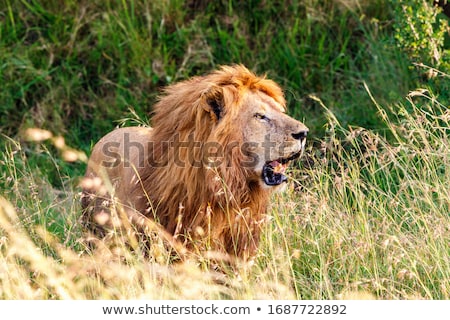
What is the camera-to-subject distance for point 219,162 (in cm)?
483

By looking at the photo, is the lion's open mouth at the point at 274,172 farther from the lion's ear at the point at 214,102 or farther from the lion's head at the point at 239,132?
the lion's ear at the point at 214,102

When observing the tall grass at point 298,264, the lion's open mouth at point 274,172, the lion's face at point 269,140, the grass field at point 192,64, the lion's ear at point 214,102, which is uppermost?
the lion's ear at point 214,102

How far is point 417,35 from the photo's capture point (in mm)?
6316

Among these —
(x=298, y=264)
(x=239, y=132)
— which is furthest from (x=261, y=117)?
(x=298, y=264)

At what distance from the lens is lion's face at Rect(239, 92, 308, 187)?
15.8ft

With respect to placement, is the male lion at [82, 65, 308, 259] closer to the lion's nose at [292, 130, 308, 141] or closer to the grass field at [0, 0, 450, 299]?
the lion's nose at [292, 130, 308, 141]

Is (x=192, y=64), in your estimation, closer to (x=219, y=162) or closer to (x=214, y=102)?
(x=214, y=102)

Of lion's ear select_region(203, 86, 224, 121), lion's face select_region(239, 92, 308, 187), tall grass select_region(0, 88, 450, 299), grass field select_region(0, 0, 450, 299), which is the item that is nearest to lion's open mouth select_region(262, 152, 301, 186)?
lion's face select_region(239, 92, 308, 187)

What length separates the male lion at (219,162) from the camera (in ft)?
15.9

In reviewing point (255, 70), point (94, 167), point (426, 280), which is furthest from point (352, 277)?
point (255, 70)

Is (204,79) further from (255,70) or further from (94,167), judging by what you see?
(255,70)

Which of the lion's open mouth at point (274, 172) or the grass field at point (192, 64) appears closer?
the lion's open mouth at point (274, 172)

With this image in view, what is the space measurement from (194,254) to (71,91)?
3.89m

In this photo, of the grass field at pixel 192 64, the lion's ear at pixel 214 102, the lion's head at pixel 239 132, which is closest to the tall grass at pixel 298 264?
the lion's head at pixel 239 132
